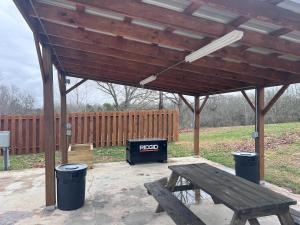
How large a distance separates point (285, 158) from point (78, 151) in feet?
19.6

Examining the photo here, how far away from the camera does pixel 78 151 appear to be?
6418 millimetres

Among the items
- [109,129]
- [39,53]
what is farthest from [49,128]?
[109,129]

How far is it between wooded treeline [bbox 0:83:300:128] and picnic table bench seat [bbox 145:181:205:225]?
11.0m

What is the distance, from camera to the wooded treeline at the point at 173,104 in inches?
561

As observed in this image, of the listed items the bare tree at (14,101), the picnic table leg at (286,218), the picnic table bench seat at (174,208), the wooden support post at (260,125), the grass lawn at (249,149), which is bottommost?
the grass lawn at (249,149)

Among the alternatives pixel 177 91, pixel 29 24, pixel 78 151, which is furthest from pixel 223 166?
pixel 29 24

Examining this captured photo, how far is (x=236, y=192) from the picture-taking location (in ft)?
9.29

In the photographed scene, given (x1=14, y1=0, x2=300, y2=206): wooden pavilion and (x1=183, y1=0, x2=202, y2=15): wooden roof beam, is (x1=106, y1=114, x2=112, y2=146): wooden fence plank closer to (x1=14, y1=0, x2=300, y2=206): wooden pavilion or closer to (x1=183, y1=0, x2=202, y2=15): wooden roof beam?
(x1=14, y1=0, x2=300, y2=206): wooden pavilion

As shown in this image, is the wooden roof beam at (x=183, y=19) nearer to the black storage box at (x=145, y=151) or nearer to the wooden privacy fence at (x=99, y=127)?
the black storage box at (x=145, y=151)

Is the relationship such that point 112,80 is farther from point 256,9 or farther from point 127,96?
point 127,96

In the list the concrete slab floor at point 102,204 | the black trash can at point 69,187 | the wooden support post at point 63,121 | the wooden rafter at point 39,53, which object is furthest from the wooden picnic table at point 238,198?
the wooden support post at point 63,121

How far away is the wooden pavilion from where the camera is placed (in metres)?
2.23

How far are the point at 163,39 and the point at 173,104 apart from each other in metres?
15.2

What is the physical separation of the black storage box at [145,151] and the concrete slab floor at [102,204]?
3.25 ft
